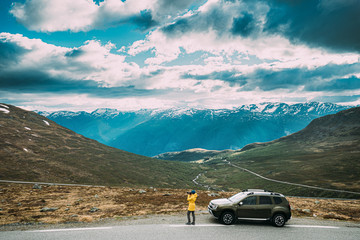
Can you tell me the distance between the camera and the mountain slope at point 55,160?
7675cm

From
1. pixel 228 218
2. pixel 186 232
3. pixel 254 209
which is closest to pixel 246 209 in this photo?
pixel 254 209

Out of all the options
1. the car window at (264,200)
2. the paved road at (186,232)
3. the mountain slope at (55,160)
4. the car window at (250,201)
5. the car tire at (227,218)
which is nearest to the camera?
the paved road at (186,232)

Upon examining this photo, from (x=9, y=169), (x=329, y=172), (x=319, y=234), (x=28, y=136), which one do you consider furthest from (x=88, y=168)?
(x=329, y=172)

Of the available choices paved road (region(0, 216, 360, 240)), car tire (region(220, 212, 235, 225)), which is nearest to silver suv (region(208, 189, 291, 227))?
car tire (region(220, 212, 235, 225))

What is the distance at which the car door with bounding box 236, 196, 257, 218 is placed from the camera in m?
→ 18.0

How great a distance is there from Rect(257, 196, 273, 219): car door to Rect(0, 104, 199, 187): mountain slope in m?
73.1

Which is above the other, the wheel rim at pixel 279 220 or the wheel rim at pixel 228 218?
the wheel rim at pixel 228 218

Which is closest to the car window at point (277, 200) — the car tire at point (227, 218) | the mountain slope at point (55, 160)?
the car tire at point (227, 218)

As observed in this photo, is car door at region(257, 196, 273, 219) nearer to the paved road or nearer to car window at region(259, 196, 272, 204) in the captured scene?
car window at region(259, 196, 272, 204)

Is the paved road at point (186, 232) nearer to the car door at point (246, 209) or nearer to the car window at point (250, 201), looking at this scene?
A: the car door at point (246, 209)

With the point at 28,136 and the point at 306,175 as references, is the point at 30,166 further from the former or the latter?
the point at 306,175

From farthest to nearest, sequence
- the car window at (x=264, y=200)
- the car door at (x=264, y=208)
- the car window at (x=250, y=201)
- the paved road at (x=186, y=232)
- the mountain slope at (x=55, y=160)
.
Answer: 1. the mountain slope at (x=55, y=160)
2. the car window at (x=264, y=200)
3. the car window at (x=250, y=201)
4. the car door at (x=264, y=208)
5. the paved road at (x=186, y=232)

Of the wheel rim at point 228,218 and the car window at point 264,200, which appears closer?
the wheel rim at point 228,218

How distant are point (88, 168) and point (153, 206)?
8200 centimetres
